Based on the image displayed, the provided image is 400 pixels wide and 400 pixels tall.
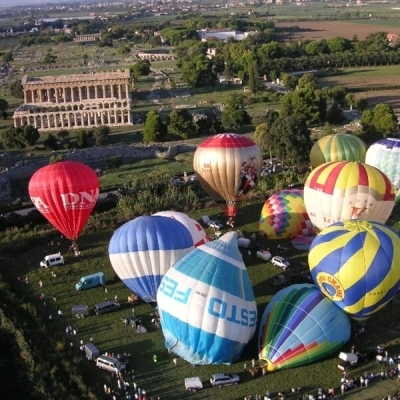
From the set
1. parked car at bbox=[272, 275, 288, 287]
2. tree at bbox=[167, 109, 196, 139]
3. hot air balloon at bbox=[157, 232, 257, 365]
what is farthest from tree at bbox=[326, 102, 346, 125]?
hot air balloon at bbox=[157, 232, 257, 365]

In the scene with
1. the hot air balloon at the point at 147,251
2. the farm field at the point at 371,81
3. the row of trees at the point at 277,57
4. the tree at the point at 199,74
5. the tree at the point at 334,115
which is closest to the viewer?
the hot air balloon at the point at 147,251

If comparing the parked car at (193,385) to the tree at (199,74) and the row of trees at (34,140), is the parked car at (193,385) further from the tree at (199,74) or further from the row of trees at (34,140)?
the tree at (199,74)

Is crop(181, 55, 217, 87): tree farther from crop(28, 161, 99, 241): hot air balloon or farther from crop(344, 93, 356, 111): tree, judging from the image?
crop(28, 161, 99, 241): hot air balloon

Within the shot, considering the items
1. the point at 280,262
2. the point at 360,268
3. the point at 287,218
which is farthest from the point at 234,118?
the point at 360,268

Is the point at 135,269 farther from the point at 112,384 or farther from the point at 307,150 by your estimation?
the point at 307,150

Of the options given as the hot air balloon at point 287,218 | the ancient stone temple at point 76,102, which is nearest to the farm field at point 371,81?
the ancient stone temple at point 76,102

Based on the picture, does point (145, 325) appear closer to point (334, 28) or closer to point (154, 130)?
point (154, 130)

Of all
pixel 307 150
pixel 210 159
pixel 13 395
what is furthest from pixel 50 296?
pixel 307 150

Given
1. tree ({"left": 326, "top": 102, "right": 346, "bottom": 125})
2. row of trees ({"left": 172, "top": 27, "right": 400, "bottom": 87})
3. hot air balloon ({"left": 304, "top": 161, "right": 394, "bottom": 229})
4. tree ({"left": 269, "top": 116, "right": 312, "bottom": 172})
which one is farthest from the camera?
row of trees ({"left": 172, "top": 27, "right": 400, "bottom": 87})
